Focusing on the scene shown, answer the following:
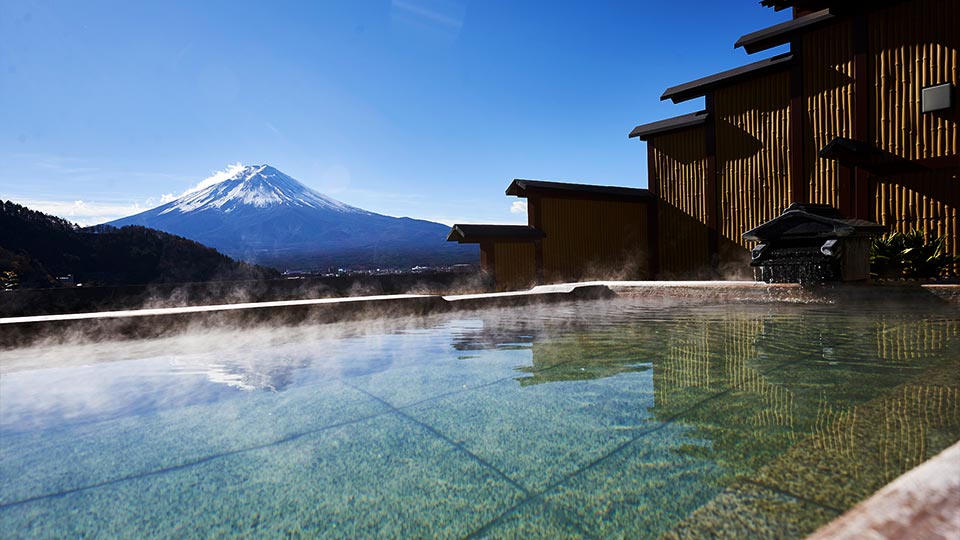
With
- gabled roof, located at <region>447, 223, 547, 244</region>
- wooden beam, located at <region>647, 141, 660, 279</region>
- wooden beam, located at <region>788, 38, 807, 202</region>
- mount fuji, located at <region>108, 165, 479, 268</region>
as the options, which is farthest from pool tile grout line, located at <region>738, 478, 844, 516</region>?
mount fuji, located at <region>108, 165, 479, 268</region>

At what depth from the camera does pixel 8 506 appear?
5.56 ft

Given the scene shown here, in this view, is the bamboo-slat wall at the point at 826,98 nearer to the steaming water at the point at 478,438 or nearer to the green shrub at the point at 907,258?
the green shrub at the point at 907,258

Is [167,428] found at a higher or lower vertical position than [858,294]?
lower

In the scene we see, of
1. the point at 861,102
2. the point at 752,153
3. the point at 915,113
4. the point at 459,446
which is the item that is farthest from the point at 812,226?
the point at 459,446

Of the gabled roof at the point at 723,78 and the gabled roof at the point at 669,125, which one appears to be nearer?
the gabled roof at the point at 723,78

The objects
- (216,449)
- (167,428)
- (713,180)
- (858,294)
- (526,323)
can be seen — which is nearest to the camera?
(216,449)

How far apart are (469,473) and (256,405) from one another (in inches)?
62.7

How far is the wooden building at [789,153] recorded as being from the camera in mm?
8406

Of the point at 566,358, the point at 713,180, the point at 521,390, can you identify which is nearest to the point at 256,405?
the point at 521,390

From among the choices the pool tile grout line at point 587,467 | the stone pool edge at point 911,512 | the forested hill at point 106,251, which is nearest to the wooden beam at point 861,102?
the pool tile grout line at point 587,467

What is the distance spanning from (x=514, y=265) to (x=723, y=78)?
6682 millimetres

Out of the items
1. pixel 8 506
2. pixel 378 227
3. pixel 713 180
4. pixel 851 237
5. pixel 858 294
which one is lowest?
pixel 8 506

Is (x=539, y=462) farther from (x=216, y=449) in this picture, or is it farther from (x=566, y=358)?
(x=566, y=358)

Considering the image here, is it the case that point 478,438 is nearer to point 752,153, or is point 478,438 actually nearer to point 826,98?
point 826,98
